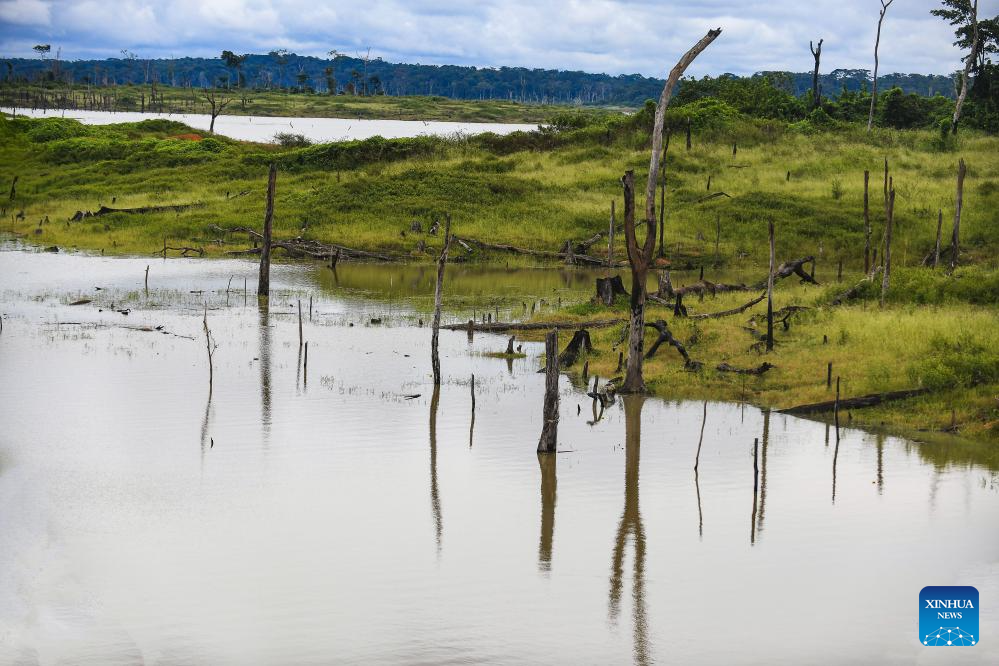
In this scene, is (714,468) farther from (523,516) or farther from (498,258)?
(498,258)

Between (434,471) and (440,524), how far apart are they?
2.47 meters

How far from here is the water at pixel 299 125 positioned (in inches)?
4493

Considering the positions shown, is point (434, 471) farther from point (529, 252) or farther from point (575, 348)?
point (529, 252)

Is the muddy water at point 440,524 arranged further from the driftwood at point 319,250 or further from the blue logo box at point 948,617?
the driftwood at point 319,250

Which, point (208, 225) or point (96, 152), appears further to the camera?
point (96, 152)

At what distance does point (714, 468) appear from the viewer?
61.1ft

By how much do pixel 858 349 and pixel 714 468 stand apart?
691 centimetres

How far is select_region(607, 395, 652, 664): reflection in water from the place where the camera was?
12.5m

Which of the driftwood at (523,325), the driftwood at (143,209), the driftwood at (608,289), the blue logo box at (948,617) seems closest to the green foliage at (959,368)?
the blue logo box at (948,617)

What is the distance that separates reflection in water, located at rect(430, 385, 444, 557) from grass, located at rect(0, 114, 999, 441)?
426cm

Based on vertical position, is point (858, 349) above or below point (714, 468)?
above

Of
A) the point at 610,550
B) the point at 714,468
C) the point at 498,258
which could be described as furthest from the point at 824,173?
the point at 610,550

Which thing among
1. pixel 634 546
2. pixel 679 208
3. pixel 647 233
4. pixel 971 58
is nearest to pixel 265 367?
pixel 647 233

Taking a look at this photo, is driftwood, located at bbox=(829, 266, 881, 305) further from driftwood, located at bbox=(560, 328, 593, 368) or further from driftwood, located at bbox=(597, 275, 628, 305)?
driftwood, located at bbox=(560, 328, 593, 368)
